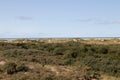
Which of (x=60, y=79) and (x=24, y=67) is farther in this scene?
(x=24, y=67)

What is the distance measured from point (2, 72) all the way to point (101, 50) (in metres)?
21.7

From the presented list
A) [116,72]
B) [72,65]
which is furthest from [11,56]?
[116,72]

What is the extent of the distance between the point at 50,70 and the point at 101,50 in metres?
19.2

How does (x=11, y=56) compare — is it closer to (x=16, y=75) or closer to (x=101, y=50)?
(x=16, y=75)

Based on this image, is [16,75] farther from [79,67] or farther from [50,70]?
[79,67]

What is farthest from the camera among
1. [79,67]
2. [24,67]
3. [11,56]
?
[11,56]

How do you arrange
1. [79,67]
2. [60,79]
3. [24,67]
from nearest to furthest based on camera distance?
→ [60,79]
[24,67]
[79,67]

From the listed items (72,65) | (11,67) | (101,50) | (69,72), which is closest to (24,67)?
(11,67)

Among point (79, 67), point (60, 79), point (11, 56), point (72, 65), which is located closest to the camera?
point (60, 79)

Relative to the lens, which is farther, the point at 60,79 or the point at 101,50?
the point at 101,50

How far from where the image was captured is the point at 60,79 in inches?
883

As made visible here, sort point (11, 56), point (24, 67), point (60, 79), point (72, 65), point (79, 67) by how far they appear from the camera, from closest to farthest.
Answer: point (60, 79)
point (24, 67)
point (79, 67)
point (72, 65)
point (11, 56)

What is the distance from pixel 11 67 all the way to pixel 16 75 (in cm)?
120

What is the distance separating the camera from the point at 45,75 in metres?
22.5
